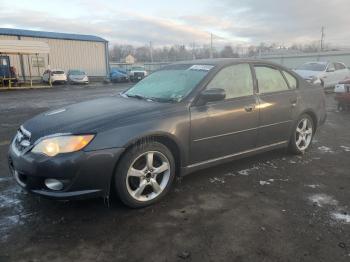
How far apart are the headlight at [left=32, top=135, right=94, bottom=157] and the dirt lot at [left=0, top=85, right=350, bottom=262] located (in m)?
0.69

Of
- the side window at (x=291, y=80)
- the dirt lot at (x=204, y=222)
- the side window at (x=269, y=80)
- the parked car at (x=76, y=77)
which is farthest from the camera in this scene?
the parked car at (x=76, y=77)

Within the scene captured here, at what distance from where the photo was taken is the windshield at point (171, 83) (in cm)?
421

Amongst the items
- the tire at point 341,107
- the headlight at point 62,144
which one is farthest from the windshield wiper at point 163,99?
the tire at point 341,107

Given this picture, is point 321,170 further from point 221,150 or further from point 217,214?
point 217,214

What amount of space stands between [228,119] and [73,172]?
6.61 ft

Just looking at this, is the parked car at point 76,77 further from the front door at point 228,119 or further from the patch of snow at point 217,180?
the patch of snow at point 217,180

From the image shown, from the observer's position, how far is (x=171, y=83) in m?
4.52

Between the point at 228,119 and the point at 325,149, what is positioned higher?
the point at 228,119

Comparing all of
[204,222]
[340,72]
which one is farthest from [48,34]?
[204,222]

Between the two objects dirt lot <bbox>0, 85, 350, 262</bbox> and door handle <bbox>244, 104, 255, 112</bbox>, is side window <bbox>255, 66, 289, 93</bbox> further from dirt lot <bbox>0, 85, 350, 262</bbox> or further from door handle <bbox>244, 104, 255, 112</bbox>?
dirt lot <bbox>0, 85, 350, 262</bbox>

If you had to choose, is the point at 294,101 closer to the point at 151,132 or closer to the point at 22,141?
the point at 151,132

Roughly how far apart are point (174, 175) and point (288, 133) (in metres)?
2.17

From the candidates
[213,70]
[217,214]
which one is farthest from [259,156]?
[217,214]

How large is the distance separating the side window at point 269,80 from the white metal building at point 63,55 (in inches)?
1039
